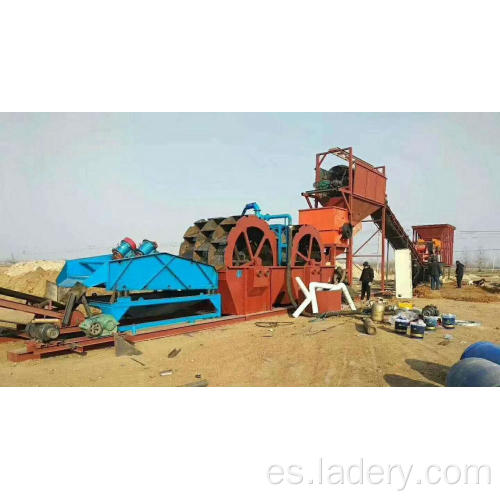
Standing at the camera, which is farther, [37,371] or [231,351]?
[231,351]

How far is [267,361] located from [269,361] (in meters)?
0.03

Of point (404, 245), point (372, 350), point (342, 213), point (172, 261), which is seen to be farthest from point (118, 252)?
point (404, 245)

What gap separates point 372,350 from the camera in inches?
235

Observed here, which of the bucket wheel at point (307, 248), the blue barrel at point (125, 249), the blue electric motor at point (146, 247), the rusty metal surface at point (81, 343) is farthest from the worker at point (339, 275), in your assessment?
the blue barrel at point (125, 249)

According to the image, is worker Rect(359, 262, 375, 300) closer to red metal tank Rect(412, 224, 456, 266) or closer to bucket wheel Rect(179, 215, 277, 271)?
bucket wheel Rect(179, 215, 277, 271)

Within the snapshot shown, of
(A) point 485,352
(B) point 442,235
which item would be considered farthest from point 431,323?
(B) point 442,235

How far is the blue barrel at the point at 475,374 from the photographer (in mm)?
3493

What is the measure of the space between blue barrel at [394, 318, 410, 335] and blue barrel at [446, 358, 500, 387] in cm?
316

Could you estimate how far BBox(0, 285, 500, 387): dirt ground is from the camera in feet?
15.0

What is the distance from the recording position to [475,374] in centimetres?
367

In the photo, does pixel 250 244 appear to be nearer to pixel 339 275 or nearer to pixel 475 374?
pixel 339 275

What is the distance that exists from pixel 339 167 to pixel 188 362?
11308 millimetres

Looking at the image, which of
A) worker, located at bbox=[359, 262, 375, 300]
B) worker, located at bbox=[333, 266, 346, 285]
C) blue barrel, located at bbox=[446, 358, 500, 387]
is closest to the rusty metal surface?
blue barrel, located at bbox=[446, 358, 500, 387]

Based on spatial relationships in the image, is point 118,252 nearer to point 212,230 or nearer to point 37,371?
point 212,230
